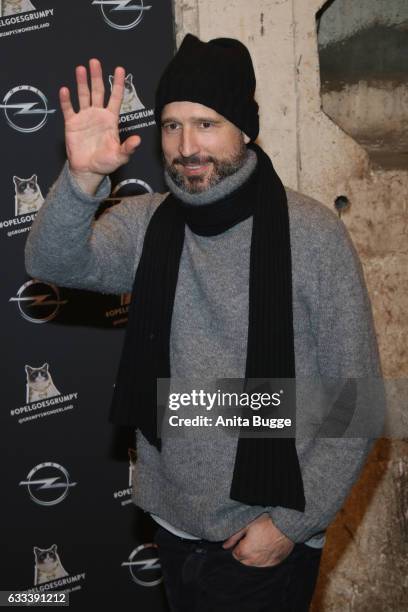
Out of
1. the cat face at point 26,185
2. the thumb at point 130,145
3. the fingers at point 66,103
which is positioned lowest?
the thumb at point 130,145

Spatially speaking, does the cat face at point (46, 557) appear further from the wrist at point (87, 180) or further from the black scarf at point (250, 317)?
the wrist at point (87, 180)

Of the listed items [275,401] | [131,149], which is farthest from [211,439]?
[131,149]

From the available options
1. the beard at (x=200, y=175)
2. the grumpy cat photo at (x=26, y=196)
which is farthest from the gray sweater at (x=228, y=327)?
the grumpy cat photo at (x=26, y=196)

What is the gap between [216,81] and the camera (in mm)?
1962

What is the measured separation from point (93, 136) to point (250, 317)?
22.6 inches

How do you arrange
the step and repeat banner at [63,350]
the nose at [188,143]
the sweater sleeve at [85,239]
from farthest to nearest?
the step and repeat banner at [63,350], the nose at [188,143], the sweater sleeve at [85,239]

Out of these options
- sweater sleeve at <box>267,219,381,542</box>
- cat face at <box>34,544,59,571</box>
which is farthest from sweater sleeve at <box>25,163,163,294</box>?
cat face at <box>34,544,59,571</box>

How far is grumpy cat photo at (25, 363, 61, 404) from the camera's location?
3.10 meters

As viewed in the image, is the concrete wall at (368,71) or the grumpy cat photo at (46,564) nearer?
the grumpy cat photo at (46,564)

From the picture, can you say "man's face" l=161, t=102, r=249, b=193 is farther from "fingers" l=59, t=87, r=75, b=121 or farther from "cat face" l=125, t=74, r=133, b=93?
"cat face" l=125, t=74, r=133, b=93

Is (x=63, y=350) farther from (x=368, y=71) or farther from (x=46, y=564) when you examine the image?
(x=368, y=71)

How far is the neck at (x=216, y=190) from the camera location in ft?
6.34

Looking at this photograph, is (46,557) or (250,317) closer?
(250,317)

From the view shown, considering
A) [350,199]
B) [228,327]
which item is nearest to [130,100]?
[350,199]
